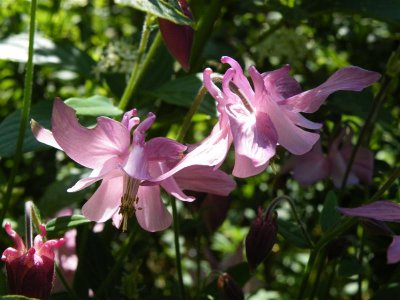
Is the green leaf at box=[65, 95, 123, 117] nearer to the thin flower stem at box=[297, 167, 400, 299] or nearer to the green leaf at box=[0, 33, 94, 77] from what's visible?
the green leaf at box=[0, 33, 94, 77]

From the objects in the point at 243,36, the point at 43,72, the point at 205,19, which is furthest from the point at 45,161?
the point at 205,19

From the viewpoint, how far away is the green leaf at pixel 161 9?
685mm

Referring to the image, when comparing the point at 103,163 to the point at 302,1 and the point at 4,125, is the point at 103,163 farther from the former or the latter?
the point at 302,1

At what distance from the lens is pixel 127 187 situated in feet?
2.64

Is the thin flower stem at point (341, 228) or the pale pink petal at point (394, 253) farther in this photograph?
the thin flower stem at point (341, 228)

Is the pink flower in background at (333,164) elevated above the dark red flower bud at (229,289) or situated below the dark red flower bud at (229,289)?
below

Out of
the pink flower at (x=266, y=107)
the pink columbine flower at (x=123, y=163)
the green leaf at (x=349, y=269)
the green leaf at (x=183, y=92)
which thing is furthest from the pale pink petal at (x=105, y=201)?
the green leaf at (x=349, y=269)

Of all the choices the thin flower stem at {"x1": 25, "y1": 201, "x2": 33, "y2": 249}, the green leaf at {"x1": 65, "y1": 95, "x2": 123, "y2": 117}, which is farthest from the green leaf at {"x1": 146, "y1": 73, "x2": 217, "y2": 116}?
the thin flower stem at {"x1": 25, "y1": 201, "x2": 33, "y2": 249}

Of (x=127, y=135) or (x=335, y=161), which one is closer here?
(x=127, y=135)

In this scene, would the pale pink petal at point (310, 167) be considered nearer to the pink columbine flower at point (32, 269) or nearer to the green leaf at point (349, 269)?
the green leaf at point (349, 269)

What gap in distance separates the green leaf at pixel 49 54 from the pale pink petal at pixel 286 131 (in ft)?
1.62

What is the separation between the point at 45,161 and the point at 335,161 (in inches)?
30.0

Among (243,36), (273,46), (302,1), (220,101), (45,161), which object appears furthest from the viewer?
(243,36)

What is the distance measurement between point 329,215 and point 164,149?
1.05ft
